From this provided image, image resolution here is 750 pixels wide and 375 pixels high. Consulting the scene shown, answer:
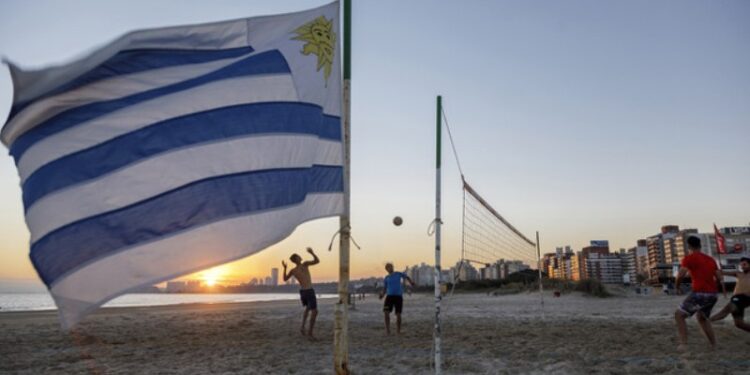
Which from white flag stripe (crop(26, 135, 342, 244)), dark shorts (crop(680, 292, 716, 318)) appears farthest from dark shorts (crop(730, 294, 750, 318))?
white flag stripe (crop(26, 135, 342, 244))

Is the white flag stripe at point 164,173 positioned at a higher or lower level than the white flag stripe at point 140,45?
lower

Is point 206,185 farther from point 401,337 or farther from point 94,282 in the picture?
point 401,337

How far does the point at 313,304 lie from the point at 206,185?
248 inches

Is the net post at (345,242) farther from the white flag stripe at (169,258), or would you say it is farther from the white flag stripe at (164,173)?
the white flag stripe at (169,258)

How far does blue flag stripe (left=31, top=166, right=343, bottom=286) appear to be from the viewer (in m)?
3.07

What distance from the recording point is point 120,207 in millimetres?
3189

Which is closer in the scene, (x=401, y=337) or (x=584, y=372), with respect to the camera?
(x=584, y=372)

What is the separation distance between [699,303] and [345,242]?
5820 millimetres

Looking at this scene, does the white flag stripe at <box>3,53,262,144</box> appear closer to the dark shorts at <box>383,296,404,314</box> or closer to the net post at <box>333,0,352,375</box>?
the net post at <box>333,0,352,375</box>

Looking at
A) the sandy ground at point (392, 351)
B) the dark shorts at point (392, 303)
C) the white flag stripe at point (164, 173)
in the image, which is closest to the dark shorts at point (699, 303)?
the sandy ground at point (392, 351)

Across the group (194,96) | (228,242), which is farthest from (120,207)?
(194,96)

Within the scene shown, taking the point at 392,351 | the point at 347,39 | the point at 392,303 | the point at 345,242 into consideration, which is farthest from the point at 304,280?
the point at 347,39

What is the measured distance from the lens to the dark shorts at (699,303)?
6.76 m

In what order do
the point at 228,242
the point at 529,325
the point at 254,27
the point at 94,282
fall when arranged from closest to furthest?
1. the point at 94,282
2. the point at 228,242
3. the point at 254,27
4. the point at 529,325
